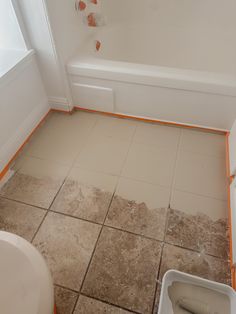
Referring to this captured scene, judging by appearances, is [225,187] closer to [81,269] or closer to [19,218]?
[81,269]

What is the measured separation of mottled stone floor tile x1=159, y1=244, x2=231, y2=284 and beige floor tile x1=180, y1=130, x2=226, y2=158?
2.38 ft

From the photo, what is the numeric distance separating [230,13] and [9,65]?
71.8 inches

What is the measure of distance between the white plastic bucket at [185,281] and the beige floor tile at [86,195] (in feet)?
1.52

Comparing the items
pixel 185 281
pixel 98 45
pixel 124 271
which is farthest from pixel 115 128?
pixel 185 281

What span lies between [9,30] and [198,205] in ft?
5.34

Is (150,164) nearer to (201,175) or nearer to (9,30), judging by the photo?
(201,175)

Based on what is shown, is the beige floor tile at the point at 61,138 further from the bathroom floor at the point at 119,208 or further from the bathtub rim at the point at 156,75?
the bathtub rim at the point at 156,75

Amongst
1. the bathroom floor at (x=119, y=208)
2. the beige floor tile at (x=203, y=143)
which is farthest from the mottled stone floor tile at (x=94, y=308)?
the beige floor tile at (x=203, y=143)

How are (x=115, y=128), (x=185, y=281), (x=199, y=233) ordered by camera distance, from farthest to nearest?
(x=115, y=128) < (x=199, y=233) < (x=185, y=281)

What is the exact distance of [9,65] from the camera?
4.54 feet

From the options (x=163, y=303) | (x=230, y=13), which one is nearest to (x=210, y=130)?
(x=230, y=13)

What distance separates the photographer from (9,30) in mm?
1436

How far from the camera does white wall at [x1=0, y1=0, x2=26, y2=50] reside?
4.39ft

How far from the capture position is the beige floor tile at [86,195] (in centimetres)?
129
